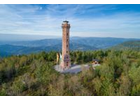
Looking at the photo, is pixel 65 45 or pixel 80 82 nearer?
pixel 80 82

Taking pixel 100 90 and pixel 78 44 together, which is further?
pixel 78 44

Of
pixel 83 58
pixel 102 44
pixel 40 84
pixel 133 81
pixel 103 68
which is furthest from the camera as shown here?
pixel 102 44

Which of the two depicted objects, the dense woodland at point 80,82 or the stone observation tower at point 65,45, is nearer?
the dense woodland at point 80,82

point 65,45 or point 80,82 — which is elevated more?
point 65,45

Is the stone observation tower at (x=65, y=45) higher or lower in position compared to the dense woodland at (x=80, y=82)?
higher

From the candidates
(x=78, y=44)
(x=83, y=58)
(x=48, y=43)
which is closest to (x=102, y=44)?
(x=78, y=44)

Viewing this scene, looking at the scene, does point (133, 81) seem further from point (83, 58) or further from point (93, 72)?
point (83, 58)

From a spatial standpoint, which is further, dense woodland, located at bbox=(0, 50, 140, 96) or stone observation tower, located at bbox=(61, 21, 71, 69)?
stone observation tower, located at bbox=(61, 21, 71, 69)

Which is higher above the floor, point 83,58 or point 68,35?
point 68,35

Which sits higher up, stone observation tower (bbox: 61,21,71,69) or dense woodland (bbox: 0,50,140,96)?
stone observation tower (bbox: 61,21,71,69)

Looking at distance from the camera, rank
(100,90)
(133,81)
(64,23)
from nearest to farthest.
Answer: (100,90) → (133,81) → (64,23)
